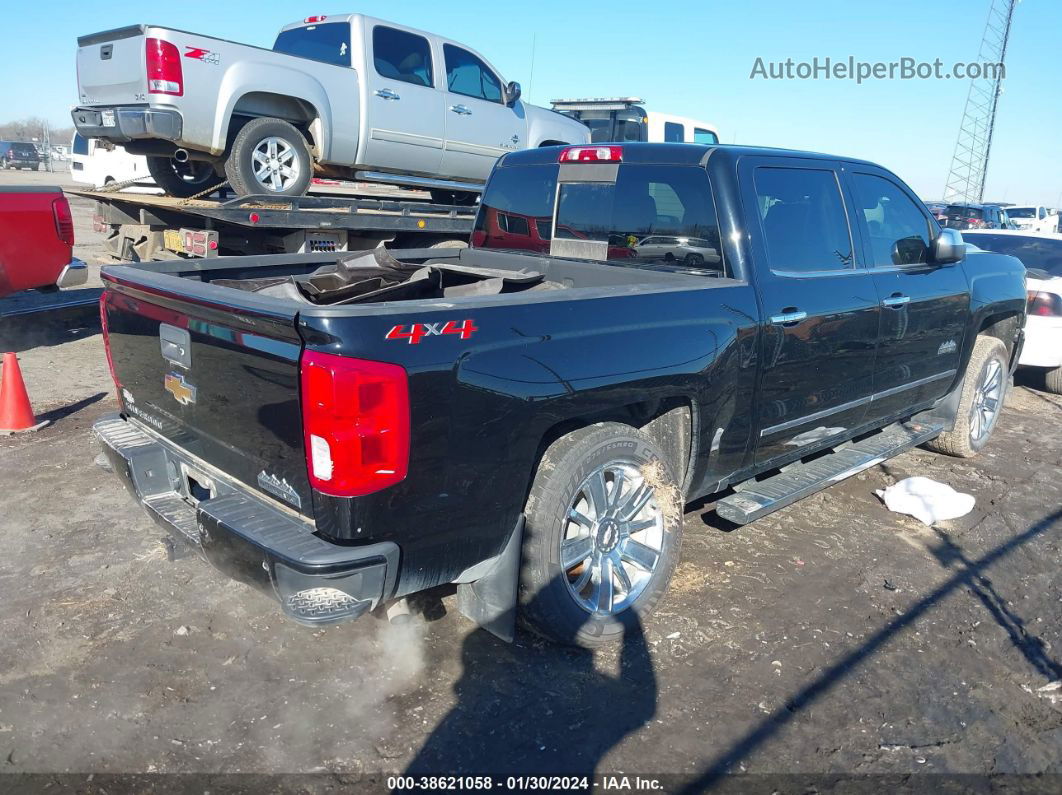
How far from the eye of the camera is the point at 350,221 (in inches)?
290

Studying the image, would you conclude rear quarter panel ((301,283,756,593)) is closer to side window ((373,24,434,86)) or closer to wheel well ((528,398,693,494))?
wheel well ((528,398,693,494))

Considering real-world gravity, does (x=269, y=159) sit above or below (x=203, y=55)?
below

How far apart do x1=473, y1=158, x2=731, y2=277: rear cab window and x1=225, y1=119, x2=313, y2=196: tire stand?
13.1ft

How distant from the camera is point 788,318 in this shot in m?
3.76

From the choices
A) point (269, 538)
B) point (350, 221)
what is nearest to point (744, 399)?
point (269, 538)

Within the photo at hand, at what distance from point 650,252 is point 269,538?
2233mm

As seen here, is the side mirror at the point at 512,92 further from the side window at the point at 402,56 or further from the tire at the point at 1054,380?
the tire at the point at 1054,380

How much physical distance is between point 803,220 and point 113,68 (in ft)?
21.1

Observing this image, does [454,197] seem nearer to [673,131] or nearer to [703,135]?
[673,131]

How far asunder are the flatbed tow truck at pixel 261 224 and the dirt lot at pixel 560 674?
10.1 ft

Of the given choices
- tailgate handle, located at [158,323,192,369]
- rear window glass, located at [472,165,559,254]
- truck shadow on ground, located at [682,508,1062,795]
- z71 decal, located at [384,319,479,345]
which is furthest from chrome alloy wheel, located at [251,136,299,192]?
truck shadow on ground, located at [682,508,1062,795]

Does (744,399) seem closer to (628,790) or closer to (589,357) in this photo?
(589,357)

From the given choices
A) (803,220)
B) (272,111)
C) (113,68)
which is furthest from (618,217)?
(113,68)

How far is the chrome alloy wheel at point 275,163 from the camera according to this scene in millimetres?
7945
